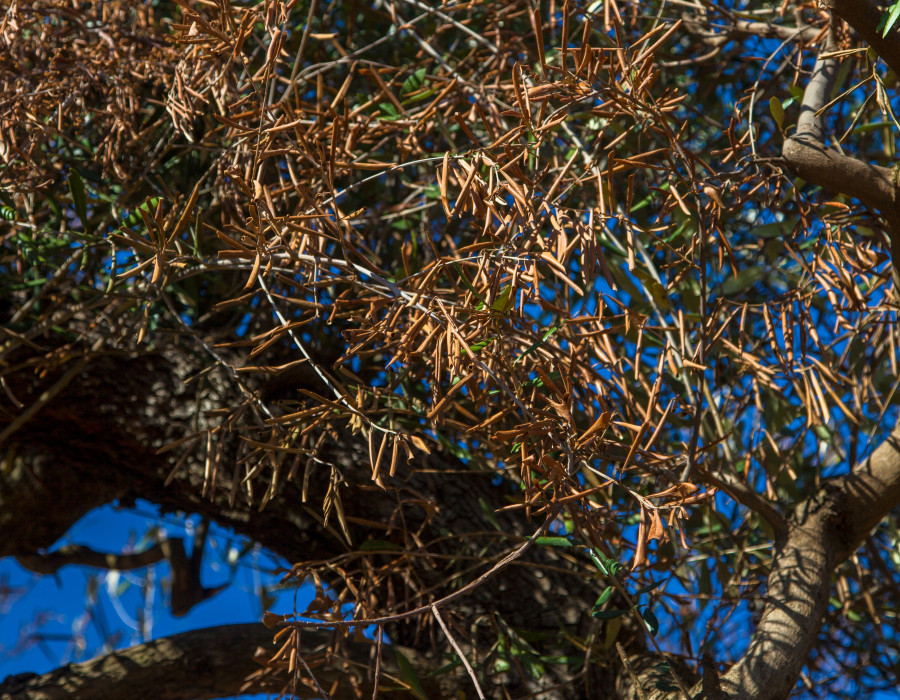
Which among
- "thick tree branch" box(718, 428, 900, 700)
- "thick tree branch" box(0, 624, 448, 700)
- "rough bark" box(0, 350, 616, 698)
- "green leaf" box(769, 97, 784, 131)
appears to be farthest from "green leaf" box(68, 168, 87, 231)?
"thick tree branch" box(718, 428, 900, 700)

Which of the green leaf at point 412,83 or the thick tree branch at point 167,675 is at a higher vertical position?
the green leaf at point 412,83

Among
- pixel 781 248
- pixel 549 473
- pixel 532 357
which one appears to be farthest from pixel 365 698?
pixel 781 248

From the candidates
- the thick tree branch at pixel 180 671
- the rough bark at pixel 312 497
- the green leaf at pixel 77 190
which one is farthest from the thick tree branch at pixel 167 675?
the green leaf at pixel 77 190

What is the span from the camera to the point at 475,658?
137 cm

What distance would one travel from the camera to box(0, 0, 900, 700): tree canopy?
2.91 feet

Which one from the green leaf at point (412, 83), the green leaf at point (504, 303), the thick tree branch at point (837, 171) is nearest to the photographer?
the green leaf at point (504, 303)

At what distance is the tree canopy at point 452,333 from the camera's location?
89 cm

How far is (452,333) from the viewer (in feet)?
2.62

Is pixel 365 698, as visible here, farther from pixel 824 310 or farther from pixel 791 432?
pixel 824 310

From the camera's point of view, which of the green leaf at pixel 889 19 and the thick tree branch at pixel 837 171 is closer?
the green leaf at pixel 889 19

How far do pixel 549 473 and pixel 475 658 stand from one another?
727 mm

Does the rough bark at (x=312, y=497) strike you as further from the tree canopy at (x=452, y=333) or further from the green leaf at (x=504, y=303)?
the green leaf at (x=504, y=303)

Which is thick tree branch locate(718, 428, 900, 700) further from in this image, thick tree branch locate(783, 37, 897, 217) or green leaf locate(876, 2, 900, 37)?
green leaf locate(876, 2, 900, 37)

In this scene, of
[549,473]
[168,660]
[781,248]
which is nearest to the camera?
[549,473]
